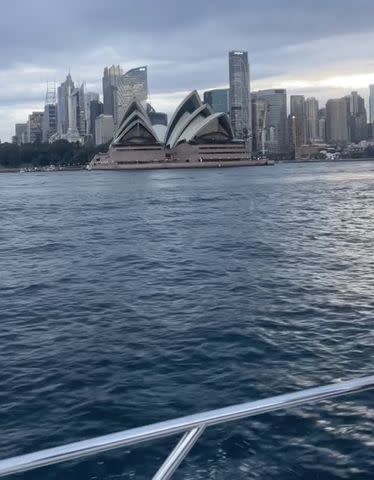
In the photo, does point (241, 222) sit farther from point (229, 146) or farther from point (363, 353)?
point (229, 146)

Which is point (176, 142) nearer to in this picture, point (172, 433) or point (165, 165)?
point (165, 165)

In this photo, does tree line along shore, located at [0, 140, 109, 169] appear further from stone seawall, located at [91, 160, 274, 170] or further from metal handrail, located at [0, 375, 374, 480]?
metal handrail, located at [0, 375, 374, 480]

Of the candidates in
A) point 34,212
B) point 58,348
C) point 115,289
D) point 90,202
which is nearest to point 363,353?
point 58,348

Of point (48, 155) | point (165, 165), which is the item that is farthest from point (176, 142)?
point (48, 155)

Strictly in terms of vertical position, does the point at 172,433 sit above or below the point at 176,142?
below

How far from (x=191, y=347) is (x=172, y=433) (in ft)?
14.7

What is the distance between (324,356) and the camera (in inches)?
213

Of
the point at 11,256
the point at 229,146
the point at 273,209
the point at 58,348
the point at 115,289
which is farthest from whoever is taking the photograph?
the point at 229,146

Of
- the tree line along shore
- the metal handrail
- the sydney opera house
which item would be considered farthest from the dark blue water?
the tree line along shore

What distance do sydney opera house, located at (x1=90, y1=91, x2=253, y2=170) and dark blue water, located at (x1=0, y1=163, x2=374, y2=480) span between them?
64.7m

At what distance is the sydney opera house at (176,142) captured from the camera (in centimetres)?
7688

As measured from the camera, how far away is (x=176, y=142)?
79750 millimetres

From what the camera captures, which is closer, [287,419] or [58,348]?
A: [287,419]

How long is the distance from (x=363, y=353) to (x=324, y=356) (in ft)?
1.07
